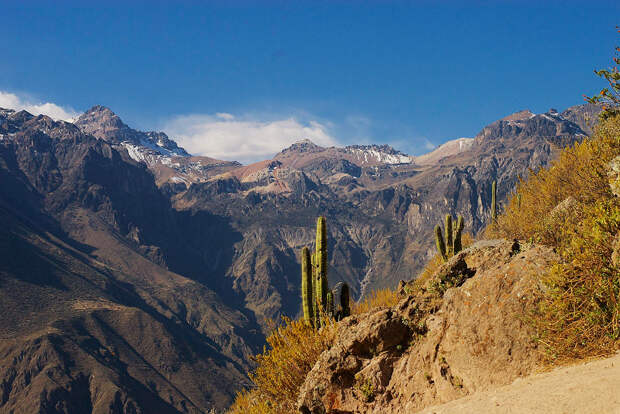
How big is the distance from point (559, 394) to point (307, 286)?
41.6 ft

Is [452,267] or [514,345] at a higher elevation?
[452,267]

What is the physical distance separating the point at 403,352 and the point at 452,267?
2890 millimetres

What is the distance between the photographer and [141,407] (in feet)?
543

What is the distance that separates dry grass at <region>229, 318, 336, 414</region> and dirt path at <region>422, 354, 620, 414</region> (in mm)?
5212

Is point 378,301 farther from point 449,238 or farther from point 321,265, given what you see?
point 449,238

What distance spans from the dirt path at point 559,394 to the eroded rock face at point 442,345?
0.78 metres

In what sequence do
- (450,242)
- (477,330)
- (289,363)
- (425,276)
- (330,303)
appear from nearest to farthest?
(477,330) < (289,363) < (330,303) < (425,276) < (450,242)

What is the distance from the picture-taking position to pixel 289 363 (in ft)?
49.5

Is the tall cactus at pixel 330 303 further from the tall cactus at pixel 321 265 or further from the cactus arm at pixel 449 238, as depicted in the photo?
the cactus arm at pixel 449 238

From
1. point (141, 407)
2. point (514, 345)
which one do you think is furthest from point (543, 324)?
point (141, 407)

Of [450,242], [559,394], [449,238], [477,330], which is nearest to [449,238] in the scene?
[449,238]

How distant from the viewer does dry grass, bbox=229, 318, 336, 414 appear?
14977 millimetres

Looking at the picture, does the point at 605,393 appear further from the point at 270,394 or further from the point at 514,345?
the point at 270,394

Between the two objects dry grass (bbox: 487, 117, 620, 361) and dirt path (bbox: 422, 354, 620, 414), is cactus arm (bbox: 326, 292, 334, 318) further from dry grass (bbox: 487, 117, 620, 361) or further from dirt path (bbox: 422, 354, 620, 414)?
dry grass (bbox: 487, 117, 620, 361)
